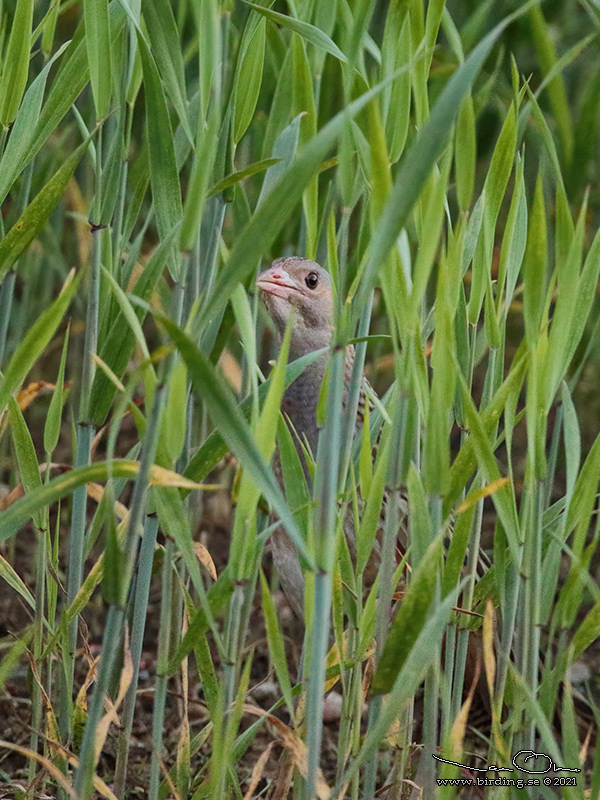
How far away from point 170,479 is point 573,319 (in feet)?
1.93

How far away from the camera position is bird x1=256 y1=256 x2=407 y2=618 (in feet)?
6.22

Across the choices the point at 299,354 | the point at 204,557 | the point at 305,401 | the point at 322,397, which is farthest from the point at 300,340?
the point at 322,397

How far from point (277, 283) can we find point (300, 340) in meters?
0.19

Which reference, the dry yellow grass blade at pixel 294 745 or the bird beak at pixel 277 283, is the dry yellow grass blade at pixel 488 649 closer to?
the dry yellow grass blade at pixel 294 745

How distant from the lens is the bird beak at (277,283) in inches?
73.6

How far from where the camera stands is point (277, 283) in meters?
1.89

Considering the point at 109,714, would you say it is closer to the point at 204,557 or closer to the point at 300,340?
the point at 204,557

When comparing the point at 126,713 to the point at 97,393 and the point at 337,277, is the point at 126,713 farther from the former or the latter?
the point at 337,277

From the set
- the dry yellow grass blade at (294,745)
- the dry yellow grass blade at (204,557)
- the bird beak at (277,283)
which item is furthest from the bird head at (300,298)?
the dry yellow grass blade at (294,745)

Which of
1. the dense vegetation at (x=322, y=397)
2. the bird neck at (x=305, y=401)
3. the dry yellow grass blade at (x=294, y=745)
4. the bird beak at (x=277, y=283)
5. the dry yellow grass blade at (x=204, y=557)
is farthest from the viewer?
the bird neck at (x=305, y=401)

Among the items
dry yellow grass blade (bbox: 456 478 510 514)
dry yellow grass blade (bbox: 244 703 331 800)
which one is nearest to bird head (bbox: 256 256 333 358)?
dry yellow grass blade (bbox: 456 478 510 514)

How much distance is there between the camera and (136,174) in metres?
1.64

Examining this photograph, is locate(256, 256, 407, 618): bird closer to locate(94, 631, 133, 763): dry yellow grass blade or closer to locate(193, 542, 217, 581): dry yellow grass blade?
locate(193, 542, 217, 581): dry yellow grass blade

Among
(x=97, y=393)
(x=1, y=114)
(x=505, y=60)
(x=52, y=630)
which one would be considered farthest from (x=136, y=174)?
(x=505, y=60)
